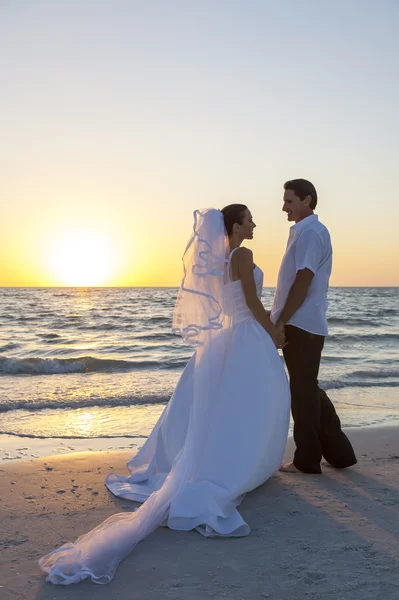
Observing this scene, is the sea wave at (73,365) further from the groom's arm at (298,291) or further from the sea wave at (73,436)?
the groom's arm at (298,291)

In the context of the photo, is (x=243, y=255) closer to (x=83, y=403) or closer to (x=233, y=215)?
(x=233, y=215)

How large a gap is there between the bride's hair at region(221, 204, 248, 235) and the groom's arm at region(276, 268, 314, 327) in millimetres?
660

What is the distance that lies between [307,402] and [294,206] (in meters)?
1.60

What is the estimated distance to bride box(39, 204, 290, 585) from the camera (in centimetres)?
401

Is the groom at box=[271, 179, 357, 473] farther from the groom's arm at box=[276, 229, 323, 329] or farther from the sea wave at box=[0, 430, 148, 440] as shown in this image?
the sea wave at box=[0, 430, 148, 440]

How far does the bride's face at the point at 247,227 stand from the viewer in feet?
14.5

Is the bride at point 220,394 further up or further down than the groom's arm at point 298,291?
further down

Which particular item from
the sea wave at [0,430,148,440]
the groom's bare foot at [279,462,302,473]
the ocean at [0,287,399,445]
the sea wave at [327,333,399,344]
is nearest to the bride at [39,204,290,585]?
the groom's bare foot at [279,462,302,473]

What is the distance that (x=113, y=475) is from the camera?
473 centimetres

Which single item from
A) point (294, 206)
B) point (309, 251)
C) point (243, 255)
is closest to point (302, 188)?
point (294, 206)

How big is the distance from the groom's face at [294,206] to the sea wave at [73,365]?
9441 mm

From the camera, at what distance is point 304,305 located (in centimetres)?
469

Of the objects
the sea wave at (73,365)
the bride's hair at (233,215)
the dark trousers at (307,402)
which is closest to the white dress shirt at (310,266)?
the dark trousers at (307,402)

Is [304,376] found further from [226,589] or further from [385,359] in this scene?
[385,359]
